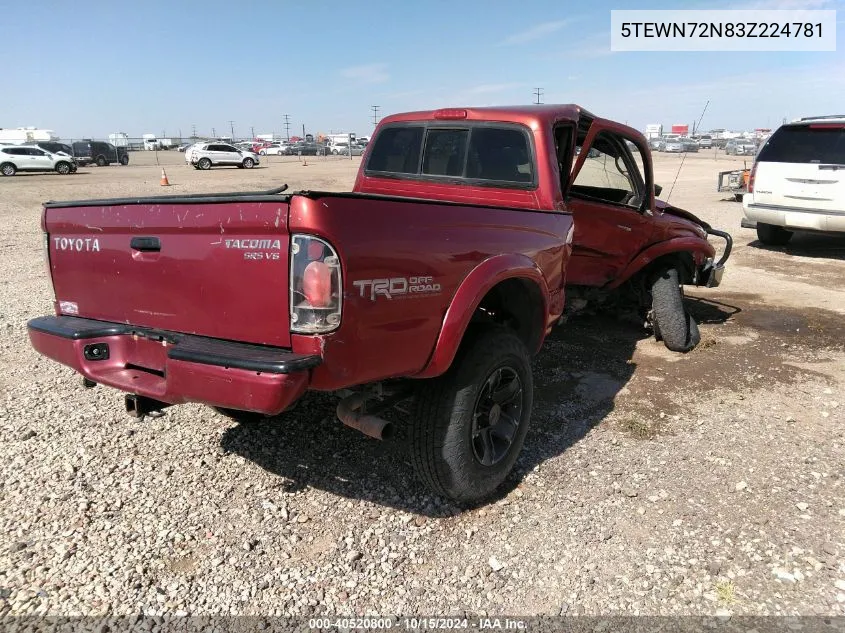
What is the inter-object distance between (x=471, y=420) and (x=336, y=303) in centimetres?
104

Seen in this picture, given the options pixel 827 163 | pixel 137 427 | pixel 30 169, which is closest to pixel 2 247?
pixel 137 427

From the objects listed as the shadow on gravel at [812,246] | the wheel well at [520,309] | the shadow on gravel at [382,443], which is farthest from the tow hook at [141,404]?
the shadow on gravel at [812,246]

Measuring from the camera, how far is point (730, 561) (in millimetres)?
2738

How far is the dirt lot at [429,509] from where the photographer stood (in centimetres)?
254

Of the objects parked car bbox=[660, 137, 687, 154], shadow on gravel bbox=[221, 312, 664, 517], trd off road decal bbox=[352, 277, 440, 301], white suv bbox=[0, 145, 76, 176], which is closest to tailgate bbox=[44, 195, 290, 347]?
trd off road decal bbox=[352, 277, 440, 301]

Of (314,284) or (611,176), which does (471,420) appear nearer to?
(314,284)

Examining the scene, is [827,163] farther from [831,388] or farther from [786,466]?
[786,466]

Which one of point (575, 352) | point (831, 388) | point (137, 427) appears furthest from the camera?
point (575, 352)

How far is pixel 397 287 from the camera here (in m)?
2.42

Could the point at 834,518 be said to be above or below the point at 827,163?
below

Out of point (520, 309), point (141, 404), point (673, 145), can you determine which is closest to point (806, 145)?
point (520, 309)

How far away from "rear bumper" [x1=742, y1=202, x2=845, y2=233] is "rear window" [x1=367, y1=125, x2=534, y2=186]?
7.51 m

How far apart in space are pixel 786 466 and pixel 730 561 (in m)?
1.13

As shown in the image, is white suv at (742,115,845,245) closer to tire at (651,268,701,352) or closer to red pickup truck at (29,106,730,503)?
tire at (651,268,701,352)
